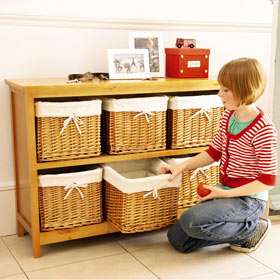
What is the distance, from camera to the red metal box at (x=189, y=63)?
2.10m

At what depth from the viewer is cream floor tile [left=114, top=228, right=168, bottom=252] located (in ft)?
6.44

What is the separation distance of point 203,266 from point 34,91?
92cm

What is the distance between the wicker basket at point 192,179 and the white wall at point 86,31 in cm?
39

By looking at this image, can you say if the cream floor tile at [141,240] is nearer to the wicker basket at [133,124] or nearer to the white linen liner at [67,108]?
the wicker basket at [133,124]

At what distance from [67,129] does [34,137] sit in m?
0.13

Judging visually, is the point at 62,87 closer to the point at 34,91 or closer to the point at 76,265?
the point at 34,91

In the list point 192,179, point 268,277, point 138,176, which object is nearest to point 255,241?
point 268,277

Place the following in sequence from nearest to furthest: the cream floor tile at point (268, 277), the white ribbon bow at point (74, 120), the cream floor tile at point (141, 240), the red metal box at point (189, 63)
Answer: the cream floor tile at point (268, 277), the white ribbon bow at point (74, 120), the cream floor tile at point (141, 240), the red metal box at point (189, 63)

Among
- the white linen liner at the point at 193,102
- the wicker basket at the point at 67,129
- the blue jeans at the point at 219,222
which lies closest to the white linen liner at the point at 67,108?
the wicker basket at the point at 67,129

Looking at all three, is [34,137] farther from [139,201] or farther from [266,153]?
[266,153]

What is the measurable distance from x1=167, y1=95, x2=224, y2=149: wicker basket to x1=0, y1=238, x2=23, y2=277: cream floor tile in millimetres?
809

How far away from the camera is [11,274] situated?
1.71 meters

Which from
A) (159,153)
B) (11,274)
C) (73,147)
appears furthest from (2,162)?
(159,153)

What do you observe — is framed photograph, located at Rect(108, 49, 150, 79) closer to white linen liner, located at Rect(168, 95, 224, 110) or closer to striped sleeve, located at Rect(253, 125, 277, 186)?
white linen liner, located at Rect(168, 95, 224, 110)
